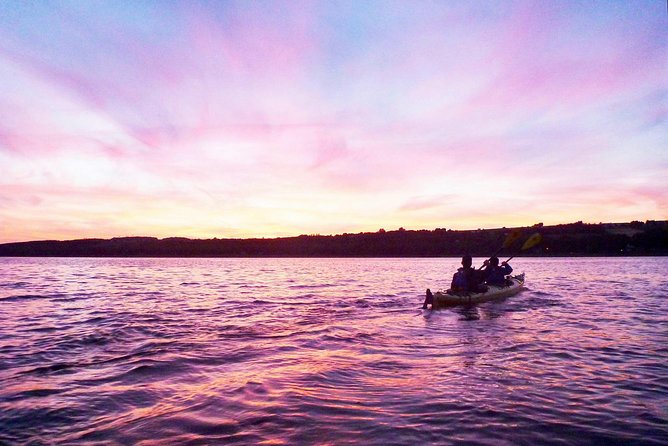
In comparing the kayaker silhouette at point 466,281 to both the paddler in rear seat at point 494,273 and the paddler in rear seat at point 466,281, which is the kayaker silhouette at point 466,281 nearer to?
the paddler in rear seat at point 466,281

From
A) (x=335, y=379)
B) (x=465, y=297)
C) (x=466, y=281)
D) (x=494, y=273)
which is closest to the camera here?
(x=335, y=379)

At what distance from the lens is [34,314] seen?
1633 cm

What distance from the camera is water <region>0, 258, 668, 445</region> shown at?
17.9 feet

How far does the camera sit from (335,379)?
7.82 metres

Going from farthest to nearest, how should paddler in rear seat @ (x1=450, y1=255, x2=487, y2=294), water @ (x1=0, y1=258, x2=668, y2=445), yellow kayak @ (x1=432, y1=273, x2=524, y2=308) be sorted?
paddler in rear seat @ (x1=450, y1=255, x2=487, y2=294)
yellow kayak @ (x1=432, y1=273, x2=524, y2=308)
water @ (x1=0, y1=258, x2=668, y2=445)

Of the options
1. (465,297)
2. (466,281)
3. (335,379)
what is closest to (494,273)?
(466,281)

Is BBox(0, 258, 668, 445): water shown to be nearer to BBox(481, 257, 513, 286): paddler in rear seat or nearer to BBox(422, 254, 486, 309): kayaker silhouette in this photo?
BBox(422, 254, 486, 309): kayaker silhouette

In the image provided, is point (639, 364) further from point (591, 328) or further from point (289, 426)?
point (289, 426)

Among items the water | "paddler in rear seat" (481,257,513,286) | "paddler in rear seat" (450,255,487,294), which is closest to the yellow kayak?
"paddler in rear seat" (450,255,487,294)

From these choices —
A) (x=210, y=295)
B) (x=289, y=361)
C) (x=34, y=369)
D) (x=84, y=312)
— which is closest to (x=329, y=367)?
Result: (x=289, y=361)

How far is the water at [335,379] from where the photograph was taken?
214 inches

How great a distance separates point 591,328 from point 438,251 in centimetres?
11483

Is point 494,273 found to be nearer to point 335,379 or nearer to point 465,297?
point 465,297

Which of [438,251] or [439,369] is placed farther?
[438,251]
